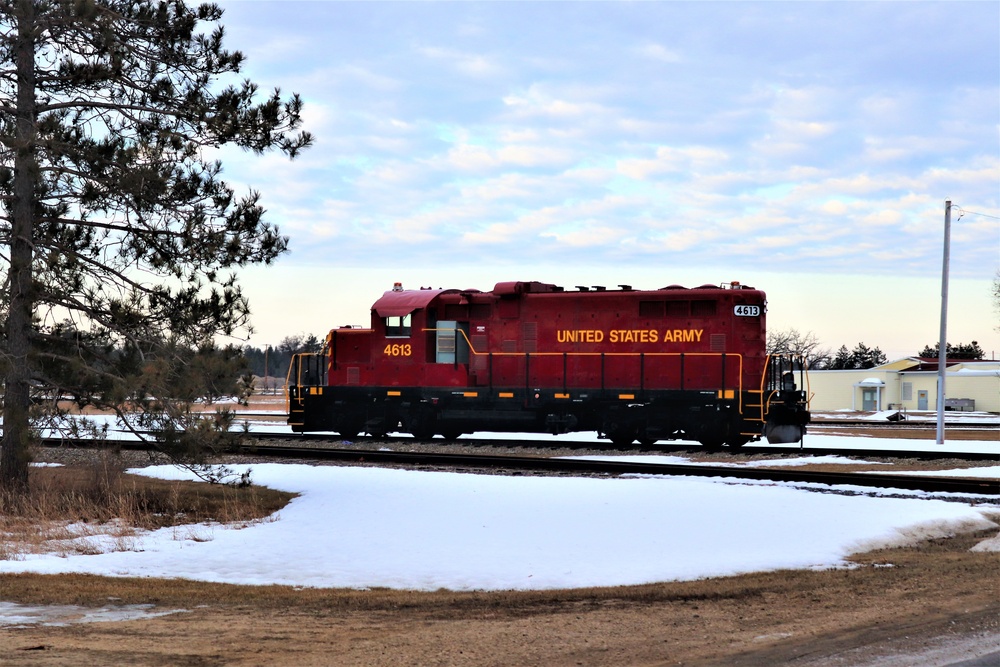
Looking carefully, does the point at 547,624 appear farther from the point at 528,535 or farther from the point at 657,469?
the point at 657,469

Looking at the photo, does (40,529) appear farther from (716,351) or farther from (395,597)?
(716,351)

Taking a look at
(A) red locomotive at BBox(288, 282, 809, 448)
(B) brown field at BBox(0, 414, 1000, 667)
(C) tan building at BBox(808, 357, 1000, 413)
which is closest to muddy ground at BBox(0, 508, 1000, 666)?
Answer: (B) brown field at BBox(0, 414, 1000, 667)

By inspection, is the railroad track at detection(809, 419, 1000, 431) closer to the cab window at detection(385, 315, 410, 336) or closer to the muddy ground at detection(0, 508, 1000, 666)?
the cab window at detection(385, 315, 410, 336)

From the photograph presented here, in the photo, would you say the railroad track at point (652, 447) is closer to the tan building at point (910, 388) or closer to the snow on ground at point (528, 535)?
the snow on ground at point (528, 535)

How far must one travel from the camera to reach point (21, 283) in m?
14.9

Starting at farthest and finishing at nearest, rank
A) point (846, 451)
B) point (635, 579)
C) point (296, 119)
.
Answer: point (846, 451) < point (296, 119) < point (635, 579)

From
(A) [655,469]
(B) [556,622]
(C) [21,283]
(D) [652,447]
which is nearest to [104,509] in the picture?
(C) [21,283]

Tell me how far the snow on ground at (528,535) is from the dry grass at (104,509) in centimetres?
51

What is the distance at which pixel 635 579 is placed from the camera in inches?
420

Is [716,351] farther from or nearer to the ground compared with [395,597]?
farther from the ground

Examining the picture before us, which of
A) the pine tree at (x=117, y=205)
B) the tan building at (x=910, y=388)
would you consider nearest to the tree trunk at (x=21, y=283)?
the pine tree at (x=117, y=205)

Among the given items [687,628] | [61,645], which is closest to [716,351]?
[687,628]

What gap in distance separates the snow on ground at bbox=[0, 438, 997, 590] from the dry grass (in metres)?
0.51

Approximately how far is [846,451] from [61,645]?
2013 centimetres
